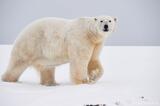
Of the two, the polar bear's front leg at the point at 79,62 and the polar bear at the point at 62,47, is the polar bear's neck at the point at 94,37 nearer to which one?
the polar bear at the point at 62,47

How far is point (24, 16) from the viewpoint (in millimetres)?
8461

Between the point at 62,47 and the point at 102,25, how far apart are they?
632mm

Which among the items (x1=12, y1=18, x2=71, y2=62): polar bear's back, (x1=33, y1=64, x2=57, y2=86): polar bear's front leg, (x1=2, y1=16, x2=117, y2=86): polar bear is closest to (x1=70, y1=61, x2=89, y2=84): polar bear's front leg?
(x1=2, y1=16, x2=117, y2=86): polar bear

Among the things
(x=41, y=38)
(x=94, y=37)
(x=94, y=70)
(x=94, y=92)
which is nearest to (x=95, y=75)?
(x=94, y=70)

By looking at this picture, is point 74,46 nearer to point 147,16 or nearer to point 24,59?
point 24,59

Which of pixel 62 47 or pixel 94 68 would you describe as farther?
pixel 94 68

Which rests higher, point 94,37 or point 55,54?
point 94,37

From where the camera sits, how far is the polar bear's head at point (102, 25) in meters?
6.39

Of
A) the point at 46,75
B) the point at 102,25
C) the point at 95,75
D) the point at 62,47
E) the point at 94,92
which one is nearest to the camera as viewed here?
the point at 94,92

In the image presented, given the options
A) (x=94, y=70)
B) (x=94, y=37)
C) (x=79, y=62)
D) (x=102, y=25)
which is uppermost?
(x=102, y=25)

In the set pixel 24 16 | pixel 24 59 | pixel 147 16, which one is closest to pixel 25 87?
pixel 24 59

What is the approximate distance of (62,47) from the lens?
6.68 meters

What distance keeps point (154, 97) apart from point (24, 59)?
77.7 inches

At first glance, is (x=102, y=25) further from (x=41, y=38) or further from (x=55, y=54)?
(x=41, y=38)
